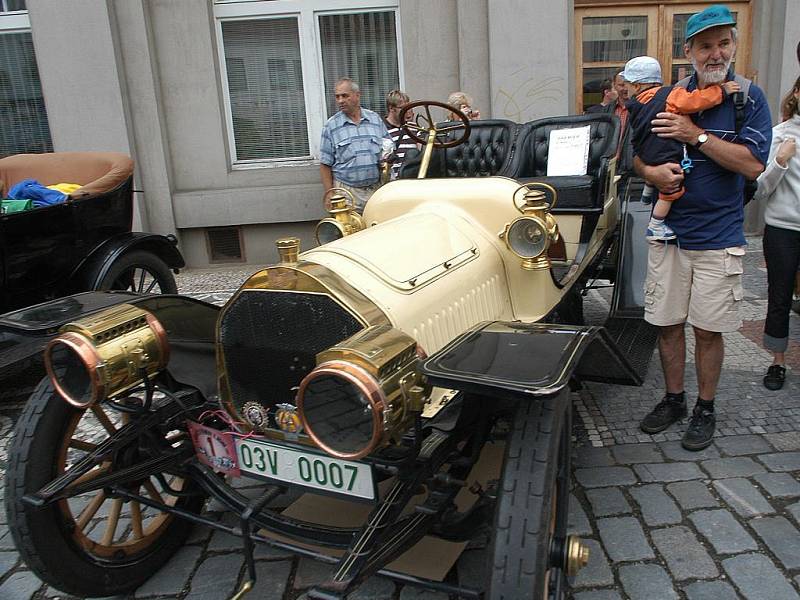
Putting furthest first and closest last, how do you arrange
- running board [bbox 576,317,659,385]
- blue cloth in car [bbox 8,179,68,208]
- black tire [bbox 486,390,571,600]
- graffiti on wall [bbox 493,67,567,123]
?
graffiti on wall [bbox 493,67,567,123], blue cloth in car [bbox 8,179,68,208], running board [bbox 576,317,659,385], black tire [bbox 486,390,571,600]

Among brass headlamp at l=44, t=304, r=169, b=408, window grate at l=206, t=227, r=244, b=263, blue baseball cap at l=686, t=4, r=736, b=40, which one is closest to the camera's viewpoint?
brass headlamp at l=44, t=304, r=169, b=408

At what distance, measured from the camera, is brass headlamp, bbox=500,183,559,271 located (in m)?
2.68

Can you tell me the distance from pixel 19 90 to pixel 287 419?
7552mm

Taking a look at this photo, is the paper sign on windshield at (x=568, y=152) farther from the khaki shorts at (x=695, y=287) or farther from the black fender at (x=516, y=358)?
the black fender at (x=516, y=358)

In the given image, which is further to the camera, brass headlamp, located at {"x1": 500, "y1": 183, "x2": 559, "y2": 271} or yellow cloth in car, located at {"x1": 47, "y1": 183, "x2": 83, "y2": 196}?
yellow cloth in car, located at {"x1": 47, "y1": 183, "x2": 83, "y2": 196}

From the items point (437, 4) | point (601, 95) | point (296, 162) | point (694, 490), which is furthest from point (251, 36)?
point (694, 490)

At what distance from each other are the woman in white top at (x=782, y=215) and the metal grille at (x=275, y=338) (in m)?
2.73

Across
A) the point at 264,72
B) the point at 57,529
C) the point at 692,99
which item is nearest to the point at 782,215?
the point at 692,99

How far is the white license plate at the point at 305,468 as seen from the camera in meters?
1.82

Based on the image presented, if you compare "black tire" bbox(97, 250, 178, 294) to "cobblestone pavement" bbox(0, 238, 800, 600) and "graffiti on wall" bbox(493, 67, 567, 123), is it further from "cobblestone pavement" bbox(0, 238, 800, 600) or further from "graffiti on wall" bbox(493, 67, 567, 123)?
"graffiti on wall" bbox(493, 67, 567, 123)

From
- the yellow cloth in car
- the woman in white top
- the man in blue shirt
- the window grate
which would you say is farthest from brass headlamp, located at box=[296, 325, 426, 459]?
the window grate

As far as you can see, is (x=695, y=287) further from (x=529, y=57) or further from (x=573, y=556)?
(x=529, y=57)

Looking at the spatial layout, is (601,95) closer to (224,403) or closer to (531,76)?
(531,76)

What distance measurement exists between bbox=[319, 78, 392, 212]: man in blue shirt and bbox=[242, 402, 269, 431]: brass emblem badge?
12.7 ft
